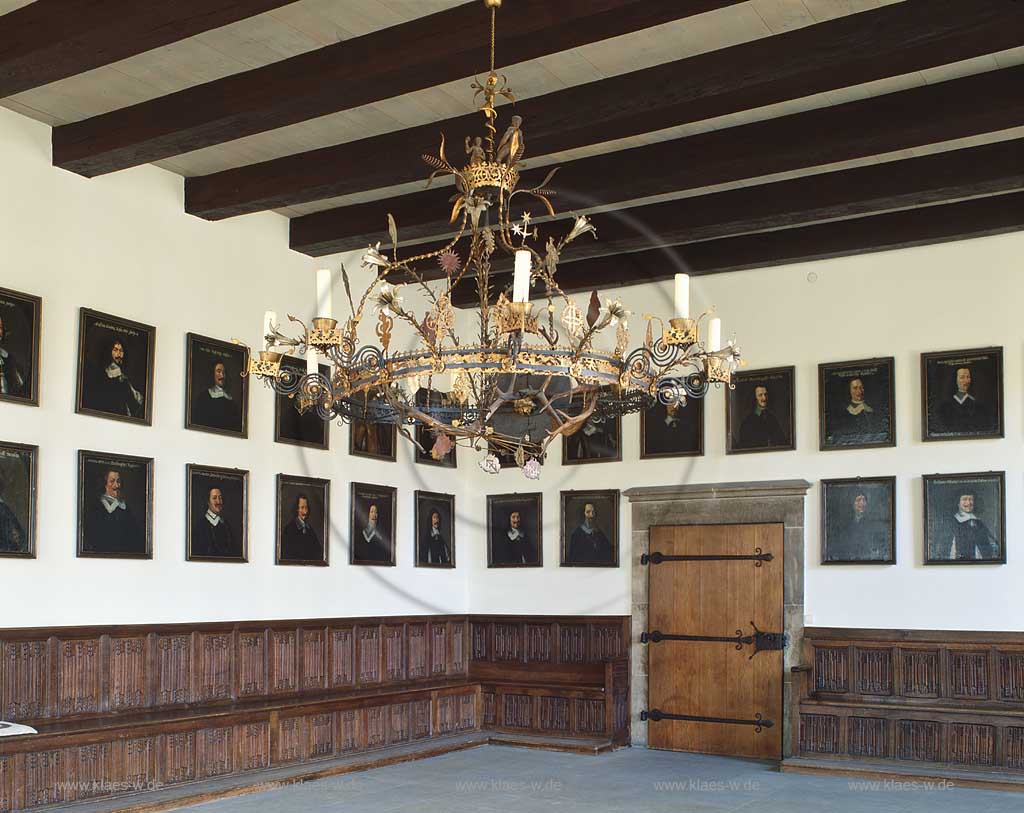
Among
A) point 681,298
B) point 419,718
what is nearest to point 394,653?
point 419,718

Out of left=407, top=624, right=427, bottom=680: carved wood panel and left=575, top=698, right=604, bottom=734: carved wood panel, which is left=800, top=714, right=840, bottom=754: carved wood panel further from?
left=407, top=624, right=427, bottom=680: carved wood panel

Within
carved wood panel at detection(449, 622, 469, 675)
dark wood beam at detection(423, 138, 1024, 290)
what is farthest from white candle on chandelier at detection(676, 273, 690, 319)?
carved wood panel at detection(449, 622, 469, 675)

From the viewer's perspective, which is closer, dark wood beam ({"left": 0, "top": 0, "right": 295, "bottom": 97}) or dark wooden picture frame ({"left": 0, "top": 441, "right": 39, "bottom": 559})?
dark wood beam ({"left": 0, "top": 0, "right": 295, "bottom": 97})

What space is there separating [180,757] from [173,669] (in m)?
0.85

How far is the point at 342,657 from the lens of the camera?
1135 cm

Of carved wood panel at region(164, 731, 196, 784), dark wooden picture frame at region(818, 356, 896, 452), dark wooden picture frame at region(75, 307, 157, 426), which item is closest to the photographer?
carved wood panel at region(164, 731, 196, 784)

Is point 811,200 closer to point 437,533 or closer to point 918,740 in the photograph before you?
point 918,740

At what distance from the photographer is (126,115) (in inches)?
337

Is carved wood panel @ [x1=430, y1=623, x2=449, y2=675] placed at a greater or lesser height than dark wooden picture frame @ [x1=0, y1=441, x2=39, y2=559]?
lesser

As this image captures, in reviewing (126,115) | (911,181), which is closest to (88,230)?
(126,115)

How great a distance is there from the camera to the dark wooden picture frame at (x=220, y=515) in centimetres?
988

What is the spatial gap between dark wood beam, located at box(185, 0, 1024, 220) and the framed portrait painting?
4.37m

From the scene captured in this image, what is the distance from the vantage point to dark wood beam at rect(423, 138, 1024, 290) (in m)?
9.13

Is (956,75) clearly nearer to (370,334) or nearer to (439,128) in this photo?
(439,128)
